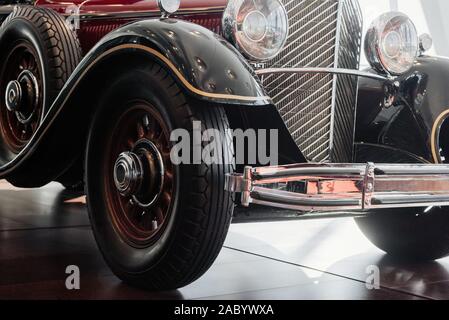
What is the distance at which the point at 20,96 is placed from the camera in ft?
11.6

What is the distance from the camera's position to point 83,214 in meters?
4.88

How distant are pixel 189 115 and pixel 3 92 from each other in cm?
171

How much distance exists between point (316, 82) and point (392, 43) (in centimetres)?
47

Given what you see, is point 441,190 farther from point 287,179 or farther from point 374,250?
point 374,250

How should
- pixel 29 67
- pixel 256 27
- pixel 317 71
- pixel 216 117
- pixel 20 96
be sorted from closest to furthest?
pixel 216 117 < pixel 256 27 < pixel 317 71 < pixel 20 96 < pixel 29 67

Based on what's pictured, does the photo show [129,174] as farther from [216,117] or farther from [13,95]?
[13,95]

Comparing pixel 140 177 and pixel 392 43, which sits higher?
pixel 392 43

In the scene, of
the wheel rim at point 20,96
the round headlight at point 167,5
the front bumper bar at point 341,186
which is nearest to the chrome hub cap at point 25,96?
the wheel rim at point 20,96

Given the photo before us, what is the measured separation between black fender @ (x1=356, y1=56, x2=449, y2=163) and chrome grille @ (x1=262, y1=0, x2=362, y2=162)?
0.88ft

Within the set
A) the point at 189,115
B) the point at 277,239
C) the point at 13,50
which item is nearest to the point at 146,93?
the point at 189,115

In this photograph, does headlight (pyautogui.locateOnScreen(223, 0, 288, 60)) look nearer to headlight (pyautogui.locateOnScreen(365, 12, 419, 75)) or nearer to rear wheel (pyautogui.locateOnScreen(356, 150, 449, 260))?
headlight (pyautogui.locateOnScreen(365, 12, 419, 75))

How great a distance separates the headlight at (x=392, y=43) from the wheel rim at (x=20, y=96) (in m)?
1.60

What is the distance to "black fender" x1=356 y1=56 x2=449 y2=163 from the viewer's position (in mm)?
3359

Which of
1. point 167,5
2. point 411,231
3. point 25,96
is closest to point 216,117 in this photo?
point 167,5
